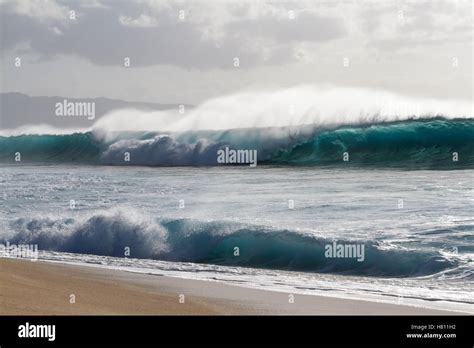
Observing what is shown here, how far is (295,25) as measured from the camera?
890 inches

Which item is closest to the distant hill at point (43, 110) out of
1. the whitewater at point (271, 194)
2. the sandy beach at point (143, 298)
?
the whitewater at point (271, 194)

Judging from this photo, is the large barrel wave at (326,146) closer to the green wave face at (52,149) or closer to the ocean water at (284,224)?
the ocean water at (284,224)

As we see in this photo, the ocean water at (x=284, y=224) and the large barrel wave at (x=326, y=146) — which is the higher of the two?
the large barrel wave at (x=326, y=146)

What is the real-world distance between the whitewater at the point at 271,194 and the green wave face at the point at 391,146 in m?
0.05

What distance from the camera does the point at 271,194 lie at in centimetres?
1628

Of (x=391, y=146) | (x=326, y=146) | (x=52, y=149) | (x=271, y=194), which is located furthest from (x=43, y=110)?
(x=271, y=194)

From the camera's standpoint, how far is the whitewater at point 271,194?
930 cm

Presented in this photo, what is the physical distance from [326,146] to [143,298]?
15215mm

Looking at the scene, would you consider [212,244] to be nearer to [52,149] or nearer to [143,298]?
[143,298]

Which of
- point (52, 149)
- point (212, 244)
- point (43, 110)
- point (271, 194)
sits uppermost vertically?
point (43, 110)

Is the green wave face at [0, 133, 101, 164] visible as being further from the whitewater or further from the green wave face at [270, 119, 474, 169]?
the green wave face at [270, 119, 474, 169]

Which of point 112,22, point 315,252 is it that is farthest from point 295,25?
point 315,252

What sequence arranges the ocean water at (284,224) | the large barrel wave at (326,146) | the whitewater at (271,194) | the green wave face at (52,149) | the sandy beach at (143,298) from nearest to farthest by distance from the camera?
1. the sandy beach at (143,298)
2. the ocean water at (284,224)
3. the whitewater at (271,194)
4. the large barrel wave at (326,146)
5. the green wave face at (52,149)

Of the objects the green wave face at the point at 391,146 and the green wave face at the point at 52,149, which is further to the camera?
the green wave face at the point at 52,149
